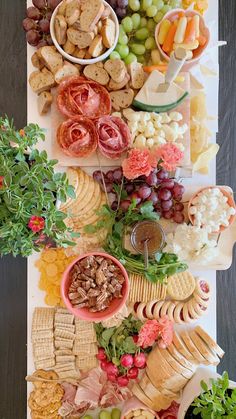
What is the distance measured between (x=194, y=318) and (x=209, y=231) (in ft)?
1.00

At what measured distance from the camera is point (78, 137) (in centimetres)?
149

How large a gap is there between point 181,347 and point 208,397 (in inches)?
10.0

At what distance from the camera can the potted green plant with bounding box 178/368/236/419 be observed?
1268mm

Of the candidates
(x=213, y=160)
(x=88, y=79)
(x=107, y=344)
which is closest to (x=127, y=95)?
(x=88, y=79)

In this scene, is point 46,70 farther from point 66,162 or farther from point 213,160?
point 213,160

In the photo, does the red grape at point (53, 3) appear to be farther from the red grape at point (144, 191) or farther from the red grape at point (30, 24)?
the red grape at point (144, 191)

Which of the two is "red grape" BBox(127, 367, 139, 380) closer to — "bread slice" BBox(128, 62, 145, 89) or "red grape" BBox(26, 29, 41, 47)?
"bread slice" BBox(128, 62, 145, 89)

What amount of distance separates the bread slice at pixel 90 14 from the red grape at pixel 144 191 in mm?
523

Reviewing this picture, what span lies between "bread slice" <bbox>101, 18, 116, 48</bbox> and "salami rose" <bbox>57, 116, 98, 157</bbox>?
251 mm

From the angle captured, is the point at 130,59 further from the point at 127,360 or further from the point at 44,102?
the point at 127,360

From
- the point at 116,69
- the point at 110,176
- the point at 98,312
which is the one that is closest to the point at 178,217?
the point at 110,176

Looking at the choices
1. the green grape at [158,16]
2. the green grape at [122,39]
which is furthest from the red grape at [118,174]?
the green grape at [158,16]

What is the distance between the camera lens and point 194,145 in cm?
160

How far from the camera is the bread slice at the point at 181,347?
1.51 metres
